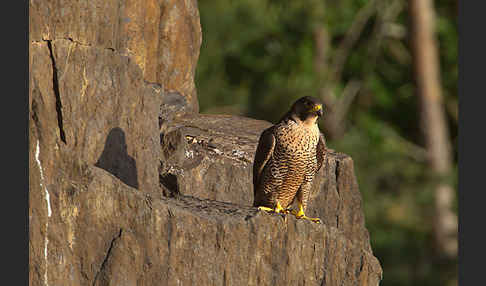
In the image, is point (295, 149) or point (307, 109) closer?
point (307, 109)

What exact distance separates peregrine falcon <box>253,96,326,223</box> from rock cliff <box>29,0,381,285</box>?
0.44 meters

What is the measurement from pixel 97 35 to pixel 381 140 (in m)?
14.9

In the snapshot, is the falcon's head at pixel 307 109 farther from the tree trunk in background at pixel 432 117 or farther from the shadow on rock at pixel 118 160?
the tree trunk in background at pixel 432 117

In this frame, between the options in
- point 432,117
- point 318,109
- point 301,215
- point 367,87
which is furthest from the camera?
point 367,87

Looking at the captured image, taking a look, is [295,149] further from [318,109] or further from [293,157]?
[318,109]

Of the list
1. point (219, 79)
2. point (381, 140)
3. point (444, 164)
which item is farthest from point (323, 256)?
point (219, 79)

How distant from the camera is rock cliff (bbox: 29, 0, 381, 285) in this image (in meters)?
5.05

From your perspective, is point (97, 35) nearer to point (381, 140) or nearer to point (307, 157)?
point (307, 157)

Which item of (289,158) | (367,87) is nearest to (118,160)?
(289,158)

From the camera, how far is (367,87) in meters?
22.2

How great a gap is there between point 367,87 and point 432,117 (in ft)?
13.4

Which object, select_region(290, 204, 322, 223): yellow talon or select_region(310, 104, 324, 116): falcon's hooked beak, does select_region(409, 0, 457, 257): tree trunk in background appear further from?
select_region(310, 104, 324, 116): falcon's hooked beak

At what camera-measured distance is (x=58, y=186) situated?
16.5 feet

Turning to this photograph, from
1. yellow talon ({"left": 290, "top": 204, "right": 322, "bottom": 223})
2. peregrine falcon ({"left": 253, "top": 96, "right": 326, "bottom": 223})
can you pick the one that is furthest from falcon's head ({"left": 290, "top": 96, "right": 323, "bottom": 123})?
yellow talon ({"left": 290, "top": 204, "right": 322, "bottom": 223})
